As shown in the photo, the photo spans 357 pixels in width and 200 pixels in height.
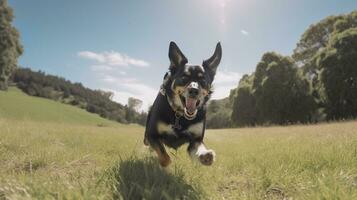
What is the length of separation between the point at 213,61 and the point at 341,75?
25004 mm

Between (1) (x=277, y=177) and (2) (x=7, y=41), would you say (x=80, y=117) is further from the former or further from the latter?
(1) (x=277, y=177)

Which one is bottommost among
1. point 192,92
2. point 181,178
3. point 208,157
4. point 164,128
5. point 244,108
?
point 181,178

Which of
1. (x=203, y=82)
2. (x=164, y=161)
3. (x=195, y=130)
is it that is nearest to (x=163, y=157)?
(x=164, y=161)

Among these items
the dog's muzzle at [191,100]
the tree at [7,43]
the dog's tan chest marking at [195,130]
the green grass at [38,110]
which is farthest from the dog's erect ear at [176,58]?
the green grass at [38,110]

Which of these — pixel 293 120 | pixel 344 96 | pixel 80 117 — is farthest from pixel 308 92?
pixel 80 117

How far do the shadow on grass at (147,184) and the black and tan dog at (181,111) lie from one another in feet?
2.77

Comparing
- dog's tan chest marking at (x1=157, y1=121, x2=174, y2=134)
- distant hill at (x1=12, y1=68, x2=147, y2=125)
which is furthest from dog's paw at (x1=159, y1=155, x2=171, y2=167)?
distant hill at (x1=12, y1=68, x2=147, y2=125)

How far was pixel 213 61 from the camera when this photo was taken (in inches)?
208

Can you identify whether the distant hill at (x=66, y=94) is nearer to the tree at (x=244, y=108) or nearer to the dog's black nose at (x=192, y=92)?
the tree at (x=244, y=108)

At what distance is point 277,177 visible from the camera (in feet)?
10.4

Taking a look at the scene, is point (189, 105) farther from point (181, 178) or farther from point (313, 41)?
point (313, 41)

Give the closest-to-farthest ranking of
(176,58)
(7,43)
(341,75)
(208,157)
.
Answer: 1. (208,157)
2. (176,58)
3. (341,75)
4. (7,43)

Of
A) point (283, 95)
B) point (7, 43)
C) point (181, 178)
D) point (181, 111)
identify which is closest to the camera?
point (181, 178)

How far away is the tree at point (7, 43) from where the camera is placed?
1099 inches
